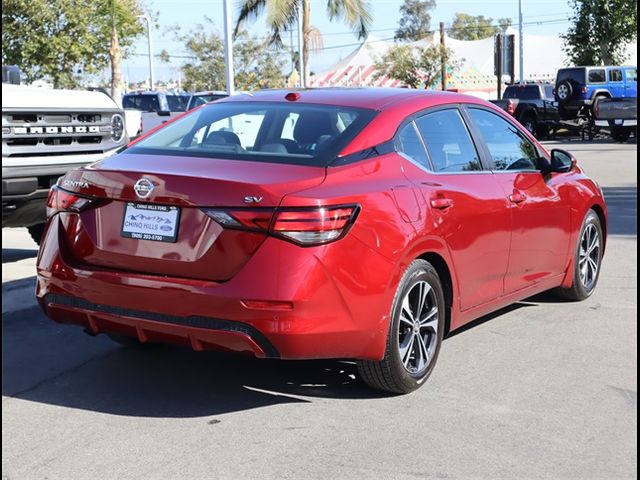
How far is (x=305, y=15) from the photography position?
32375 millimetres

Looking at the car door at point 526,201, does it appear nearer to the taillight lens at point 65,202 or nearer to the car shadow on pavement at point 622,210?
the taillight lens at point 65,202

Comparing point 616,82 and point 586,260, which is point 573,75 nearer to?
point 616,82

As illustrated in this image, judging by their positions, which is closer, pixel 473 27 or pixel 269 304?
pixel 269 304

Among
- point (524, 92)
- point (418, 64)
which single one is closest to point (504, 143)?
point (524, 92)

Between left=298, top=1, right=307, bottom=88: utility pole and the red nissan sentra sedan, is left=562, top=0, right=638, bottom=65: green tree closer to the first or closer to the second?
left=298, top=1, right=307, bottom=88: utility pole

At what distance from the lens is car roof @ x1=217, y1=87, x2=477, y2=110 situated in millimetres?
5516

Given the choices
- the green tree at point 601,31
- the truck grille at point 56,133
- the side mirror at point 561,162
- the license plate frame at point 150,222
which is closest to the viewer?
the license plate frame at point 150,222

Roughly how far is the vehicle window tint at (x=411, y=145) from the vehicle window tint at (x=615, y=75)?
29.5m

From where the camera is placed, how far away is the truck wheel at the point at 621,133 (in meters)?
29.4

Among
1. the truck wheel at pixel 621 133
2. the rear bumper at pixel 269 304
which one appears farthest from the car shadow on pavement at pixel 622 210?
the truck wheel at pixel 621 133

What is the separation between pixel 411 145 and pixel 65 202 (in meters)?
1.90

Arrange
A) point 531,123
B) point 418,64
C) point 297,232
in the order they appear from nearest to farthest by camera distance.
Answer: point 297,232, point 531,123, point 418,64

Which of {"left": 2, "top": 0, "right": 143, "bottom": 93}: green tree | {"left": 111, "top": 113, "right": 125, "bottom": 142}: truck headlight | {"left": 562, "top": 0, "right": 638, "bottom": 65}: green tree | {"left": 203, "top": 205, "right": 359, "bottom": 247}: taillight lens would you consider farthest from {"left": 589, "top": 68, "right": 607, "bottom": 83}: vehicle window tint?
{"left": 203, "top": 205, "right": 359, "bottom": 247}: taillight lens

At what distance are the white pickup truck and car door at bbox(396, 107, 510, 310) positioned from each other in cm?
387
